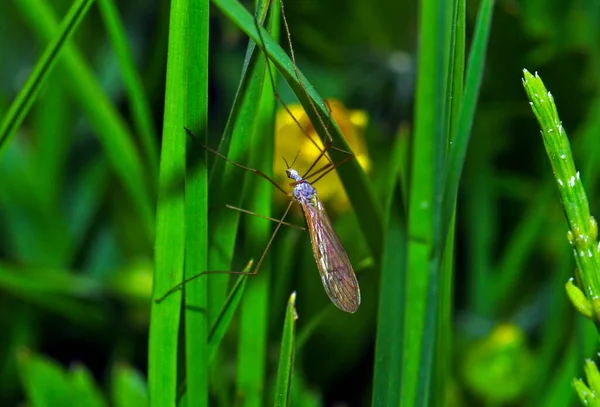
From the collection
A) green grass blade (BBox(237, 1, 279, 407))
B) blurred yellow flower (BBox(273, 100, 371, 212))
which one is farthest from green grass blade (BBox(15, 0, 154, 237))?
green grass blade (BBox(237, 1, 279, 407))

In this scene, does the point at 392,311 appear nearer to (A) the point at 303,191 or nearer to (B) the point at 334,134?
(B) the point at 334,134

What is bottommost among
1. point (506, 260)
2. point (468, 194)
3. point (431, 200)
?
point (431, 200)

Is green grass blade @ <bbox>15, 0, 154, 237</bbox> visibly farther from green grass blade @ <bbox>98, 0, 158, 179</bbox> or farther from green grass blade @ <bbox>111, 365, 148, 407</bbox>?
green grass blade @ <bbox>111, 365, 148, 407</bbox>

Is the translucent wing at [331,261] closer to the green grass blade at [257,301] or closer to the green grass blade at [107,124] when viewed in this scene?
the green grass blade at [257,301]

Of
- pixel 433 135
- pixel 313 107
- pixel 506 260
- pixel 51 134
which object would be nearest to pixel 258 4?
pixel 313 107

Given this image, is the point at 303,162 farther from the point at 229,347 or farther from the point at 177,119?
the point at 177,119

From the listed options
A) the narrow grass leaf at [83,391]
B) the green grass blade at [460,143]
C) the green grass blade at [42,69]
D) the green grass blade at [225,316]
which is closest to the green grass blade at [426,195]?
the green grass blade at [460,143]
